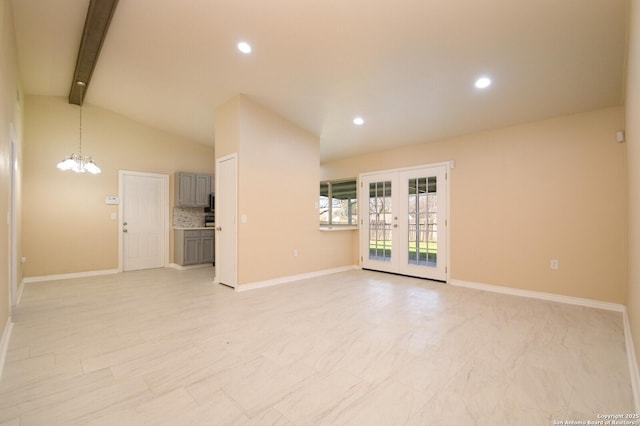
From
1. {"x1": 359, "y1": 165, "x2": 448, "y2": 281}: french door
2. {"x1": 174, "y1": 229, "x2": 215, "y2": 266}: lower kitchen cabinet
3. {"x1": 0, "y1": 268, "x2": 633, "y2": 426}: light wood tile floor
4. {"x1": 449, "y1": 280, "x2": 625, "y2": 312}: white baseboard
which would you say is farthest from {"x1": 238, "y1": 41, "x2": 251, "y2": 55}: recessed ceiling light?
{"x1": 449, "y1": 280, "x2": 625, "y2": 312}: white baseboard

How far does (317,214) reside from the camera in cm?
541

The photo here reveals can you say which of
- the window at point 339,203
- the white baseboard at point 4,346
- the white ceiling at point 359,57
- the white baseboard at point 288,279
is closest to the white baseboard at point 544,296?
the white baseboard at point 288,279

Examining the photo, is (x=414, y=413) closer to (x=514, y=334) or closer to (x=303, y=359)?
(x=303, y=359)

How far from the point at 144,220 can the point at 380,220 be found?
16.4 ft

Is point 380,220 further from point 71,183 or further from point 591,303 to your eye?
point 71,183

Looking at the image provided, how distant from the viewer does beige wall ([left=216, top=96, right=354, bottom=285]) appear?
4324 mm

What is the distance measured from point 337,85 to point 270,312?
296 cm

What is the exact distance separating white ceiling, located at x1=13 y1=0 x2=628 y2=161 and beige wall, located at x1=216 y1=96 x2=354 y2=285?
0.34 meters

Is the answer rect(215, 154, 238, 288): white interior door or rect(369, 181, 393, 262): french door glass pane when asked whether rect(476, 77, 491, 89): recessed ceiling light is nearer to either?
rect(369, 181, 393, 262): french door glass pane

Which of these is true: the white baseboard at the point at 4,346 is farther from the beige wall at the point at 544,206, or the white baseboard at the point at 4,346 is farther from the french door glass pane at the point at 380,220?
the beige wall at the point at 544,206

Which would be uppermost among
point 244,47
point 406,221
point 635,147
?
point 244,47

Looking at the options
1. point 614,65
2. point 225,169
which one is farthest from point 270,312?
point 614,65

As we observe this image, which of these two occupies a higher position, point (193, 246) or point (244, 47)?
point (244, 47)

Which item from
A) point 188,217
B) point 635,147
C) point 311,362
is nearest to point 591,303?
point 635,147
